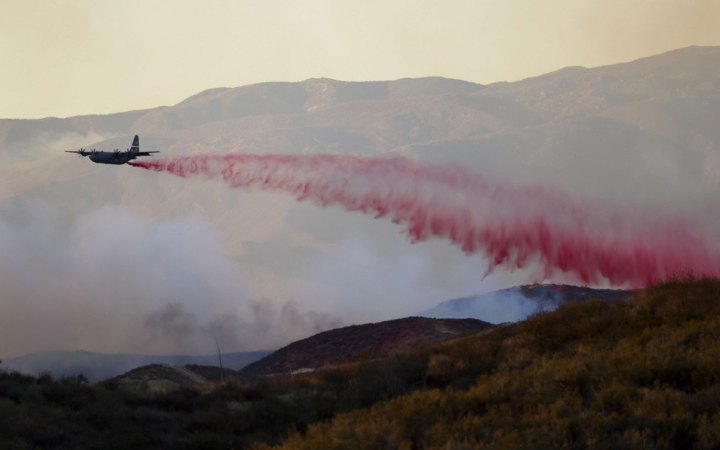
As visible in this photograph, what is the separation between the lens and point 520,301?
307 feet

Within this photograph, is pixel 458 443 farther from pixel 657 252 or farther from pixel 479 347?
pixel 657 252

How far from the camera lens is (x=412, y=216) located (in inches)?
2810

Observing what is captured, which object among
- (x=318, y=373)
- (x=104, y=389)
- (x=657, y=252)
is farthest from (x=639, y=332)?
(x=657, y=252)

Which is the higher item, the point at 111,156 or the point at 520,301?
the point at 111,156

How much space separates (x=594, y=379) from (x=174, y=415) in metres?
10.6

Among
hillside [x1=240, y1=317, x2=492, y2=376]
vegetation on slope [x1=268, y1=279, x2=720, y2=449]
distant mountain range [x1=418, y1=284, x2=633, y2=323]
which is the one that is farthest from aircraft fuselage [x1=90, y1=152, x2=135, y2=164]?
vegetation on slope [x1=268, y1=279, x2=720, y2=449]

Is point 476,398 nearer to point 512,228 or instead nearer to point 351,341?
point 351,341

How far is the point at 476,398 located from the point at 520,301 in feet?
235

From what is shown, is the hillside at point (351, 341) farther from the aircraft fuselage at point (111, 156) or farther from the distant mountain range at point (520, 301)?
the distant mountain range at point (520, 301)

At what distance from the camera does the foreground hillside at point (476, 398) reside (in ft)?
65.2

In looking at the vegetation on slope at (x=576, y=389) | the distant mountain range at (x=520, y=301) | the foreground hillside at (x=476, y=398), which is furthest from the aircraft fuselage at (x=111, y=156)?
the vegetation on slope at (x=576, y=389)

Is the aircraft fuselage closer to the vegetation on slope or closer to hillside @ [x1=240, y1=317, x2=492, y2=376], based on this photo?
hillside @ [x1=240, y1=317, x2=492, y2=376]

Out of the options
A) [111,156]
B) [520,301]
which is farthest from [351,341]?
[520,301]

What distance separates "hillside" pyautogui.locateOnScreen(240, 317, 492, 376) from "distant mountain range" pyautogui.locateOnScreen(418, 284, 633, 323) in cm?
1889
